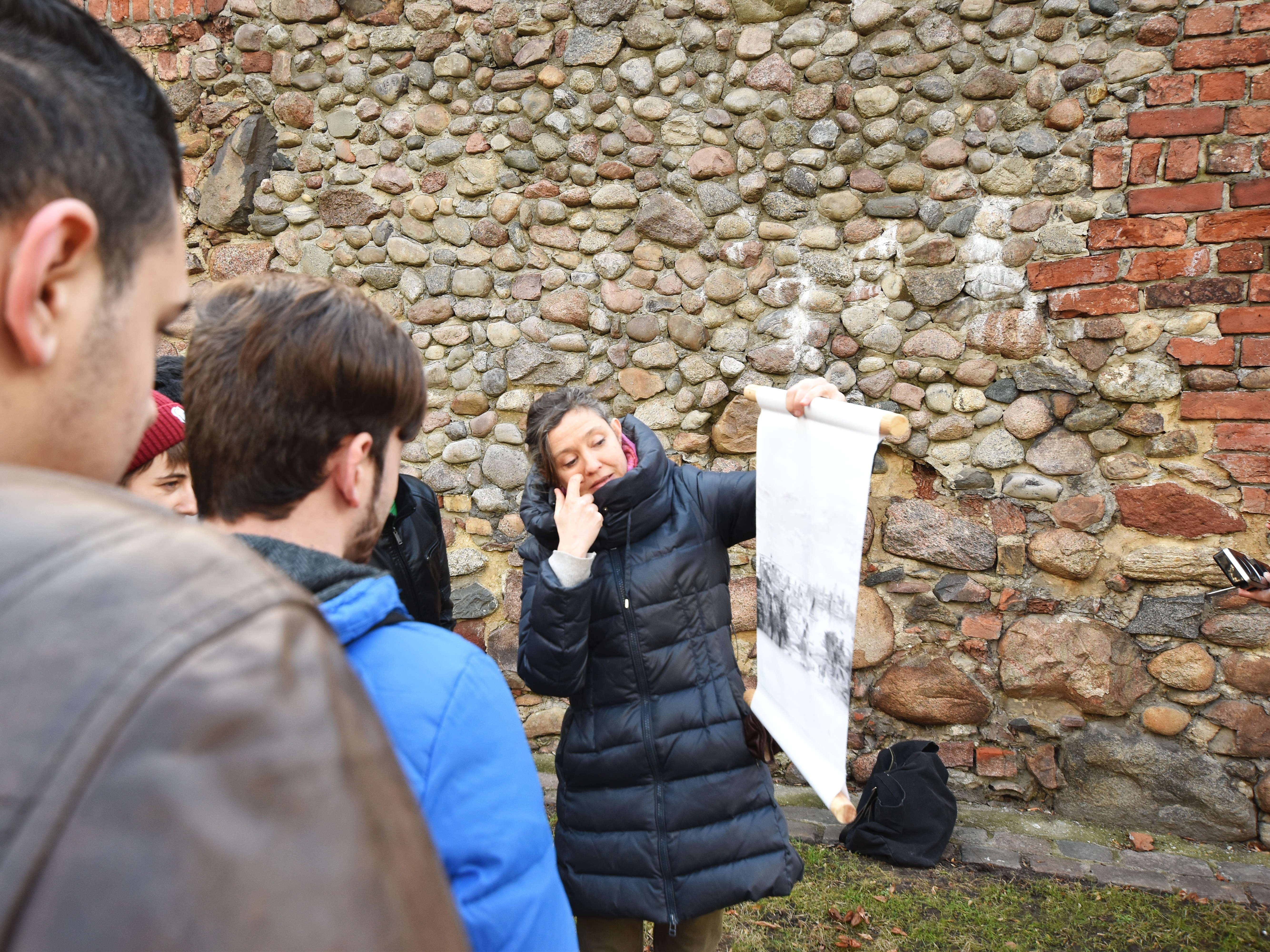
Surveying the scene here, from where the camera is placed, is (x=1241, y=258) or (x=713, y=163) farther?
(x=713, y=163)

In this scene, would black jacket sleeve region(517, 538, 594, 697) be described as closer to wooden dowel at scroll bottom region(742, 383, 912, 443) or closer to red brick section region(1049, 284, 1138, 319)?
wooden dowel at scroll bottom region(742, 383, 912, 443)

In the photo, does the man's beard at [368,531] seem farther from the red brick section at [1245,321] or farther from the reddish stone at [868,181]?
the red brick section at [1245,321]

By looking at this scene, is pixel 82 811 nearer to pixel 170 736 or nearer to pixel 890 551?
pixel 170 736

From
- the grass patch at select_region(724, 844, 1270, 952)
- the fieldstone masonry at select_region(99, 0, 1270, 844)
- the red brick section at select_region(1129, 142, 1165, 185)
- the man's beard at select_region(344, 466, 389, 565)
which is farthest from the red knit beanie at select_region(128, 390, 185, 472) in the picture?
the red brick section at select_region(1129, 142, 1165, 185)

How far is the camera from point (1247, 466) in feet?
10.1

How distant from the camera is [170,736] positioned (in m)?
0.34

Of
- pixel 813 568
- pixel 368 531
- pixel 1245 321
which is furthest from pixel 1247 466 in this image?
pixel 368 531

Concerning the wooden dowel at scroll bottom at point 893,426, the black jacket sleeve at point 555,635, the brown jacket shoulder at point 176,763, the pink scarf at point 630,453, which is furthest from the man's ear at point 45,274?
the pink scarf at point 630,453

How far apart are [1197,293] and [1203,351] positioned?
0.22m

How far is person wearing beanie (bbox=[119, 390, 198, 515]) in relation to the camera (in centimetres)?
171

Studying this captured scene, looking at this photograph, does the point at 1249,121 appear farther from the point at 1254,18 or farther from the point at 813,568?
the point at 813,568

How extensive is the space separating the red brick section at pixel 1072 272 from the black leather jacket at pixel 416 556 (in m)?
2.51

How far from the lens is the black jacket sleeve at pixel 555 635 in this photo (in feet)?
6.17

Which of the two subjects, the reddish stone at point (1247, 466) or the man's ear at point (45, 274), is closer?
the man's ear at point (45, 274)
